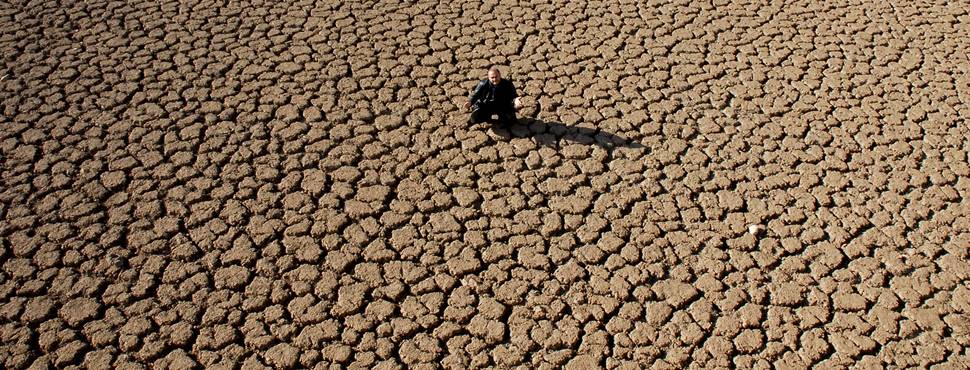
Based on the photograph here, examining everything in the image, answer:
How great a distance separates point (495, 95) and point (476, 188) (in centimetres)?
93

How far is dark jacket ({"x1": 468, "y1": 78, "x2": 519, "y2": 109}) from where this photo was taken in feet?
25.3

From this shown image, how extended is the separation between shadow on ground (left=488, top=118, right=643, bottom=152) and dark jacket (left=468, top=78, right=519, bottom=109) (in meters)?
0.23

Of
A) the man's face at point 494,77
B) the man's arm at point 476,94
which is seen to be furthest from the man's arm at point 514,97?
the man's arm at point 476,94

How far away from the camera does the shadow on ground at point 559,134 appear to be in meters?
7.85

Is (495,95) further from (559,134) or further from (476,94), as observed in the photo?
(559,134)

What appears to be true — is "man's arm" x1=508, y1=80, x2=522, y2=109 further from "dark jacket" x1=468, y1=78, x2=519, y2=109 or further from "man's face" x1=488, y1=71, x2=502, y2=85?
"man's face" x1=488, y1=71, x2=502, y2=85

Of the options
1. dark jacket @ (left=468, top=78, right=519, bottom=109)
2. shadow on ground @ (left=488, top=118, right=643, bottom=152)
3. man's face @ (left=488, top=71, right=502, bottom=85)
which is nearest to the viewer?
man's face @ (left=488, top=71, right=502, bottom=85)

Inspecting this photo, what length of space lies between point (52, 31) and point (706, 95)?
6.47 m

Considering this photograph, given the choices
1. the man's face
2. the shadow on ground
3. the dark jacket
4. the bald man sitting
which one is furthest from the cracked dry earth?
the man's face

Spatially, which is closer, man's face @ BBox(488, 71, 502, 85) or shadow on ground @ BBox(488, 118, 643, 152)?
man's face @ BBox(488, 71, 502, 85)

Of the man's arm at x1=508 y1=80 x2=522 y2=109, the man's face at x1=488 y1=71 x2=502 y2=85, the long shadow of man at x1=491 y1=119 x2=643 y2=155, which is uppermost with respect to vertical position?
the man's face at x1=488 y1=71 x2=502 y2=85

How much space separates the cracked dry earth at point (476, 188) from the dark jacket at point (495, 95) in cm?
28

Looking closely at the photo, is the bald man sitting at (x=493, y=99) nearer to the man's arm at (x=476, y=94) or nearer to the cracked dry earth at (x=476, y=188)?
the man's arm at (x=476, y=94)

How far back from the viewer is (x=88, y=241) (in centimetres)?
654
